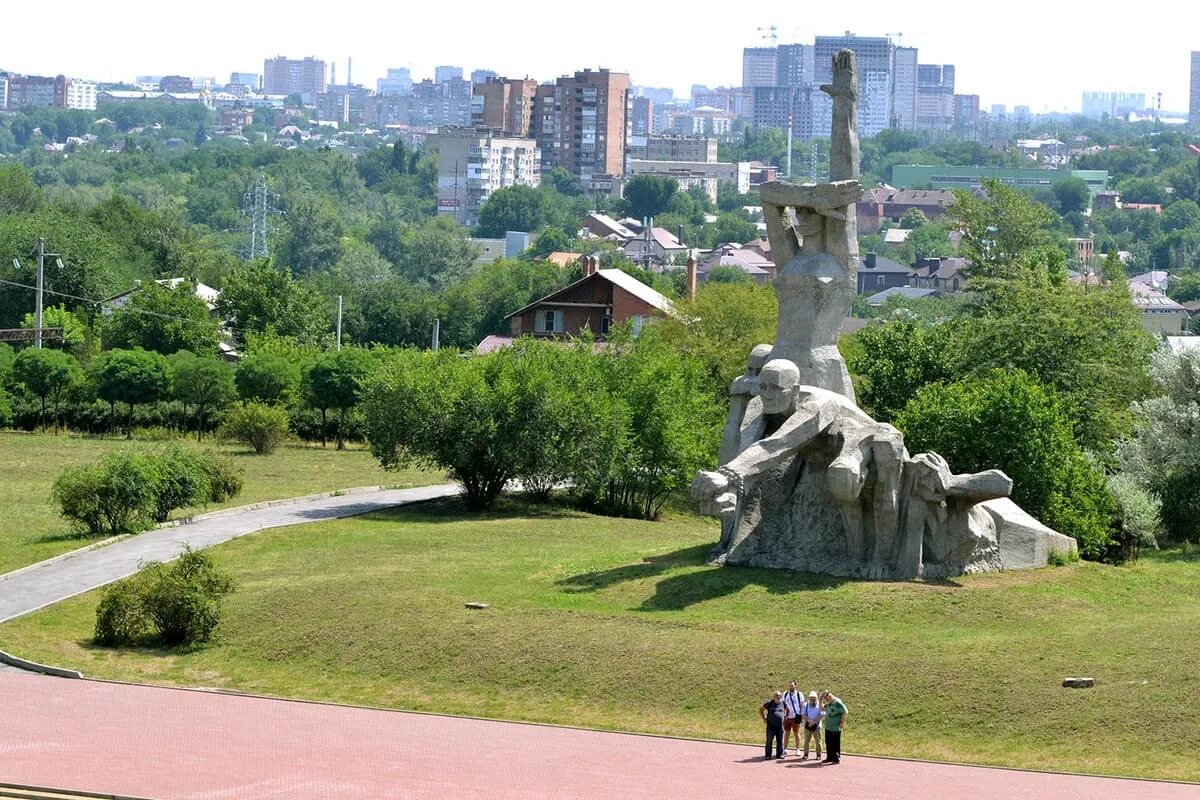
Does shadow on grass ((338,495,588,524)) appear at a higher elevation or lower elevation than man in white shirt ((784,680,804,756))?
lower

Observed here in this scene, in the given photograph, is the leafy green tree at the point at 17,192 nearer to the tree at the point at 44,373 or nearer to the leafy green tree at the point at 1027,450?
the tree at the point at 44,373

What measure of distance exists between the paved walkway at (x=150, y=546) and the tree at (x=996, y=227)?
32.8 m

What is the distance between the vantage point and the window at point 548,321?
3875 inches

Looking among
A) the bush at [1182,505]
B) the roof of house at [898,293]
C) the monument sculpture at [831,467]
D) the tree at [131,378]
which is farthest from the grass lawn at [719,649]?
the roof of house at [898,293]

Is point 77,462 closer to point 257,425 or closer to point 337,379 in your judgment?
point 257,425

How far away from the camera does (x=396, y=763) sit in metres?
29.7

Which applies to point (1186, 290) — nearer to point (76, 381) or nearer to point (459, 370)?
point (76, 381)

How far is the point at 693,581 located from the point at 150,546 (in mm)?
14528

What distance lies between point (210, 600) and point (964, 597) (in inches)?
525

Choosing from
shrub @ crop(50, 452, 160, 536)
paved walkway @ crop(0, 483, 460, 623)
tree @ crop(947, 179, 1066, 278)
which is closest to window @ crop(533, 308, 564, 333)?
tree @ crop(947, 179, 1066, 278)

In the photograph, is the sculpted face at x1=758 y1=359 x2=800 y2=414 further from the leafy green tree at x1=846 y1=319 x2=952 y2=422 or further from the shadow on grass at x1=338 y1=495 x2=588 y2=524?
the leafy green tree at x1=846 y1=319 x2=952 y2=422

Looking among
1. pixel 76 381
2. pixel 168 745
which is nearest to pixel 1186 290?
pixel 76 381

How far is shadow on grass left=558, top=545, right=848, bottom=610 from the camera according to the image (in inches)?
1455

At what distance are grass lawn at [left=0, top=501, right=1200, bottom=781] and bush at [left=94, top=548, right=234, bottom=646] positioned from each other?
0.46 metres
